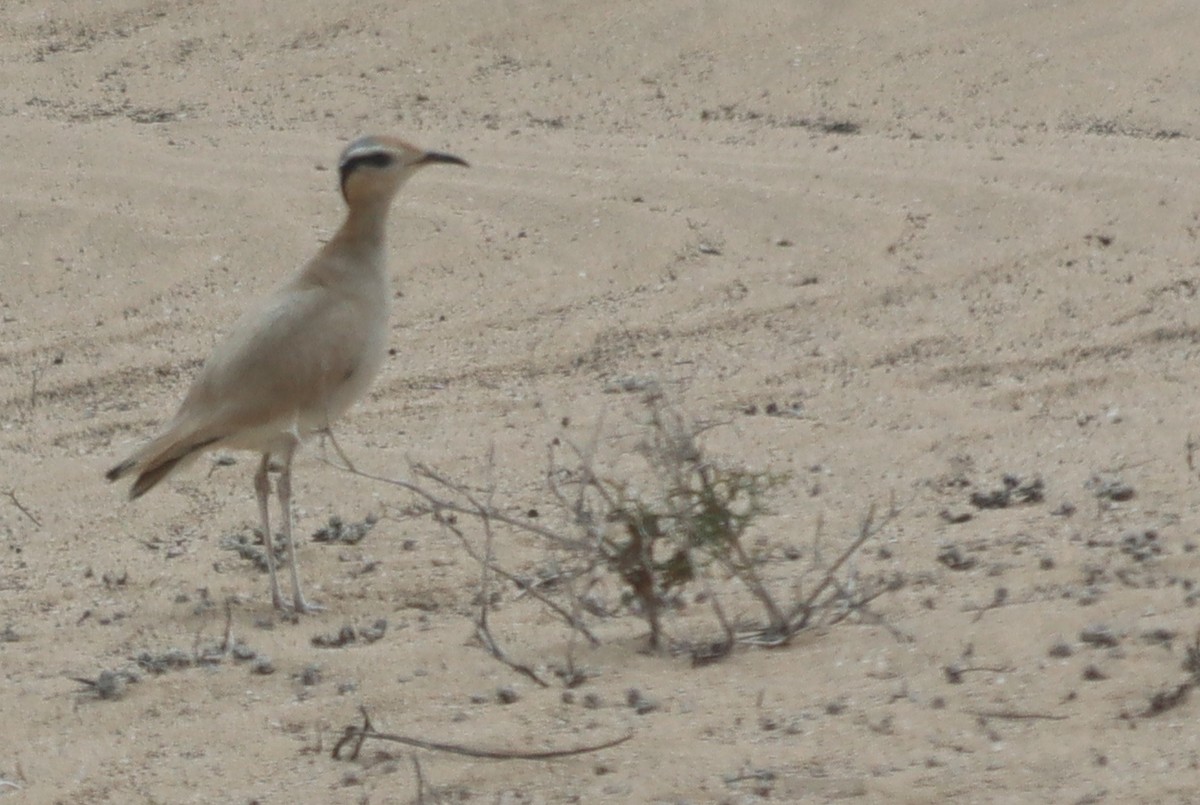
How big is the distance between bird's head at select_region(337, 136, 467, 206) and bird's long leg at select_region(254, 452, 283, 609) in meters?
0.89

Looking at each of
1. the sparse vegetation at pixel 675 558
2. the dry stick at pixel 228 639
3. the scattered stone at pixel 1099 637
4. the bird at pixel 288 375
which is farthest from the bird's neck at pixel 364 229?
the scattered stone at pixel 1099 637

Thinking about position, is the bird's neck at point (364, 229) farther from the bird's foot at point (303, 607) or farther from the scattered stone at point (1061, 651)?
the scattered stone at point (1061, 651)

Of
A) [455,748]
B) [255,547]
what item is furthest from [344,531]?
[455,748]

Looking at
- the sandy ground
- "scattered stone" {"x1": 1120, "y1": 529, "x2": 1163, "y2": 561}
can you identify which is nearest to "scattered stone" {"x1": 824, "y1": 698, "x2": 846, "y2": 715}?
the sandy ground

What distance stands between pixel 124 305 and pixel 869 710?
5365mm

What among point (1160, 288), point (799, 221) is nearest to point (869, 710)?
point (1160, 288)

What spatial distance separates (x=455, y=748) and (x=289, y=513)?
212 centimetres

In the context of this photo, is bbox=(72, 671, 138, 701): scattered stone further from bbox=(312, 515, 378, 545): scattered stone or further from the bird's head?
the bird's head

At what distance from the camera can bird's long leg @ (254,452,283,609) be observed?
6480 millimetres

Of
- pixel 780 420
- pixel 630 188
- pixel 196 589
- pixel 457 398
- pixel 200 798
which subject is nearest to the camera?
pixel 200 798

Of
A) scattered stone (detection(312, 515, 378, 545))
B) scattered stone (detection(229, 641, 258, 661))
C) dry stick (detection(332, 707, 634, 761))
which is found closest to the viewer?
dry stick (detection(332, 707, 634, 761))

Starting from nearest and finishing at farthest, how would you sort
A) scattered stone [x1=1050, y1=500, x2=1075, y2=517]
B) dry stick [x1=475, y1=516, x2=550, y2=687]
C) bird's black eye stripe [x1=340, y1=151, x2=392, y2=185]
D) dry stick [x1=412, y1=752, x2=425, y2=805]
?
1. dry stick [x1=412, y1=752, x2=425, y2=805]
2. dry stick [x1=475, y1=516, x2=550, y2=687]
3. scattered stone [x1=1050, y1=500, x2=1075, y2=517]
4. bird's black eye stripe [x1=340, y1=151, x2=392, y2=185]

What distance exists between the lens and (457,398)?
8.41m

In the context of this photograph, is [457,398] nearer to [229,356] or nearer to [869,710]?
[229,356]
